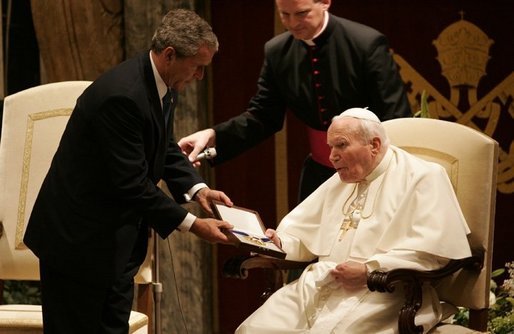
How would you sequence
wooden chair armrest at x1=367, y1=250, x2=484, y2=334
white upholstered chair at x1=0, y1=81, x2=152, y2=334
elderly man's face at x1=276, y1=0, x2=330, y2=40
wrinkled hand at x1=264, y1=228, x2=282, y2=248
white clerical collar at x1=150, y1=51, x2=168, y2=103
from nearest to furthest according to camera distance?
wooden chair armrest at x1=367, y1=250, x2=484, y2=334 < white clerical collar at x1=150, y1=51, x2=168, y2=103 < wrinkled hand at x1=264, y1=228, x2=282, y2=248 < elderly man's face at x1=276, y1=0, x2=330, y2=40 < white upholstered chair at x1=0, y1=81, x2=152, y2=334

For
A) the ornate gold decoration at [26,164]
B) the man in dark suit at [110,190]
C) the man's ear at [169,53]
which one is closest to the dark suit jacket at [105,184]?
the man in dark suit at [110,190]

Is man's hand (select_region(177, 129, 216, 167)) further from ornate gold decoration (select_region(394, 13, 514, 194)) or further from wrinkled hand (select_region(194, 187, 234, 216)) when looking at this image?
ornate gold decoration (select_region(394, 13, 514, 194))

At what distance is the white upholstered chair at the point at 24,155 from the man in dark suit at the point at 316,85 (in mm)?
606

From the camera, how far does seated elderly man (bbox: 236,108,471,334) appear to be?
14.0 ft

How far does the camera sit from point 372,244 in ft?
14.6

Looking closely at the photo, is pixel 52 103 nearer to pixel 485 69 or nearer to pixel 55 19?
pixel 55 19

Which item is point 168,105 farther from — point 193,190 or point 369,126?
point 369,126

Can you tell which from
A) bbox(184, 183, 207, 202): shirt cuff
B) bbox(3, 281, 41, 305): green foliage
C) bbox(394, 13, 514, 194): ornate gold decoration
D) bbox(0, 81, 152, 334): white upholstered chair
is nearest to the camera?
bbox(184, 183, 207, 202): shirt cuff

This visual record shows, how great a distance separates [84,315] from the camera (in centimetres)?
423

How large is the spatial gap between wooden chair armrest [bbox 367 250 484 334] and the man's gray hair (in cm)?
107

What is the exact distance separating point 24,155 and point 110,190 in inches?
47.2

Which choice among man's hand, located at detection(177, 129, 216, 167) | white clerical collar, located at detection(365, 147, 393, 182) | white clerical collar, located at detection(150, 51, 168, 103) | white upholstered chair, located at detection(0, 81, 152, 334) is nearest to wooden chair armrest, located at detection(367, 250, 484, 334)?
white clerical collar, located at detection(365, 147, 393, 182)

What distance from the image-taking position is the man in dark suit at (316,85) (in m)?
5.11

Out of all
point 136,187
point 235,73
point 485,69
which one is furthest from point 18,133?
point 485,69
